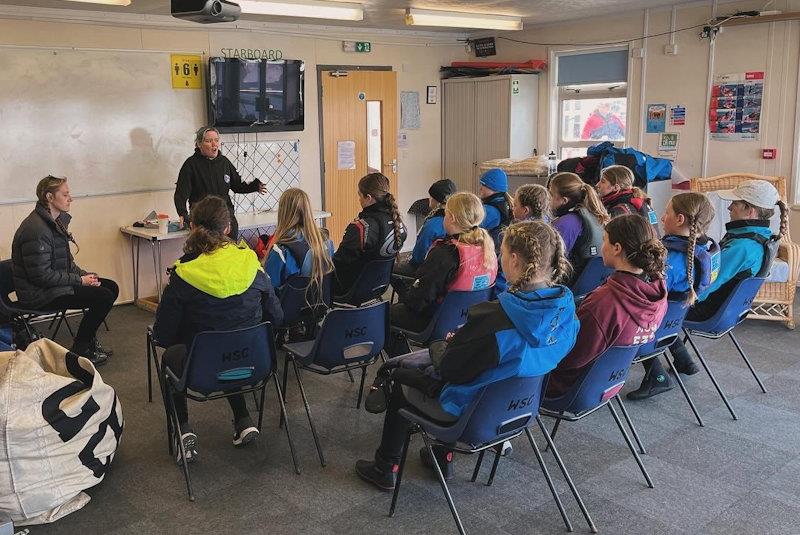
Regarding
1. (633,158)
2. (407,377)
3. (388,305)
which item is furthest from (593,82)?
(407,377)

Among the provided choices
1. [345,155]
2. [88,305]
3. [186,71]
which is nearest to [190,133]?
[186,71]

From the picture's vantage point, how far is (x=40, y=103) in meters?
5.82

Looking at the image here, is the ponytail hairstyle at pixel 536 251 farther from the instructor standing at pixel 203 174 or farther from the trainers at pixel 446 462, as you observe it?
the instructor standing at pixel 203 174

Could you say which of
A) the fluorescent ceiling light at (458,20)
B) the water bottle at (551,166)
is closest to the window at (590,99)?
the water bottle at (551,166)

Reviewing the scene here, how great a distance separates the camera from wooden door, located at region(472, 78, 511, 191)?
8.18 meters

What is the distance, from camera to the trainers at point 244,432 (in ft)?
12.0

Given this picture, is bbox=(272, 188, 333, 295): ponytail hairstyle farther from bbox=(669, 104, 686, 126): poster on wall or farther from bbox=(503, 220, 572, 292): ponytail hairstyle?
bbox=(669, 104, 686, 126): poster on wall

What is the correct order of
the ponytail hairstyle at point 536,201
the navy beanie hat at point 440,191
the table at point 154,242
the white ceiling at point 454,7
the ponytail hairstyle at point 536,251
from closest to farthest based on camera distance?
1. the ponytail hairstyle at point 536,251
2. the ponytail hairstyle at point 536,201
3. the navy beanie hat at point 440,191
4. the white ceiling at point 454,7
5. the table at point 154,242

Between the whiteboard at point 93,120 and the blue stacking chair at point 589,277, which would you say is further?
the whiteboard at point 93,120

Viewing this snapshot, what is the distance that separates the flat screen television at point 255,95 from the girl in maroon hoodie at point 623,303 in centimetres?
460

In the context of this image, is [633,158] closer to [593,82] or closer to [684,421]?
[593,82]

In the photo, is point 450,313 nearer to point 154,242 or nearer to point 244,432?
point 244,432

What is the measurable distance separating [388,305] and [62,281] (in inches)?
91.4

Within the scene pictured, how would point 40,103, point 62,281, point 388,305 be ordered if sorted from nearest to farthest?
point 388,305 < point 62,281 < point 40,103
